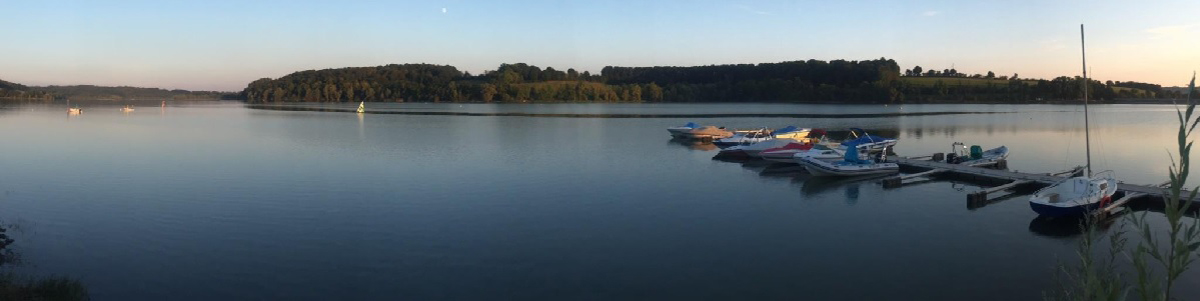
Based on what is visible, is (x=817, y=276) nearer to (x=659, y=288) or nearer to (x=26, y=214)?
(x=659, y=288)

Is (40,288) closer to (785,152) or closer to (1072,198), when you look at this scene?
(1072,198)

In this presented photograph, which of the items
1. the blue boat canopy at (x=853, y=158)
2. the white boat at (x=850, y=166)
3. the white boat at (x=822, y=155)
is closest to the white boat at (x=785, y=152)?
the white boat at (x=822, y=155)

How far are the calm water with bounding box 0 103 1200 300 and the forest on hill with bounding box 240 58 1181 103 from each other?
118 m

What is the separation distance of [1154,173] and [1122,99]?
5568 inches

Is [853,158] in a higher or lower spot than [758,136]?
lower

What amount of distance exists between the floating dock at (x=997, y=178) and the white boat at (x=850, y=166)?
1410 millimetres

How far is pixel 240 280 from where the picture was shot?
1394 centimetres

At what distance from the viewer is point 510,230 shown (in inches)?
732

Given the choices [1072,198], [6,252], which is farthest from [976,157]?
[6,252]

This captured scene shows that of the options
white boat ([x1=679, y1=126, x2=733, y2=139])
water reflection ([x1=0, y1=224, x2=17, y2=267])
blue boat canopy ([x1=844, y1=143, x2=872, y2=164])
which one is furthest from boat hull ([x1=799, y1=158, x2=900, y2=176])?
water reflection ([x1=0, y1=224, x2=17, y2=267])

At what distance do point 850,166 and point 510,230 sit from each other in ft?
52.8

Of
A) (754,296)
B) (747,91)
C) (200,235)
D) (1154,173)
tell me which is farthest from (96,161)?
(747,91)

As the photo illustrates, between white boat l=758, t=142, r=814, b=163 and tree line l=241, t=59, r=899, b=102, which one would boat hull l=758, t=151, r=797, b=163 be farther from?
tree line l=241, t=59, r=899, b=102

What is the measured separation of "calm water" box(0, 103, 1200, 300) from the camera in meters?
13.9
